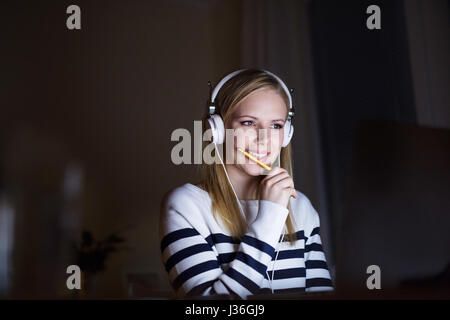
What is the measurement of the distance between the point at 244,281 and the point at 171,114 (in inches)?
53.0

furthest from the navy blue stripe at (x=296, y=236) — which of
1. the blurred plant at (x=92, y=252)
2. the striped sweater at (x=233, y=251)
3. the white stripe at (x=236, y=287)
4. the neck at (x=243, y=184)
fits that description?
the blurred plant at (x=92, y=252)

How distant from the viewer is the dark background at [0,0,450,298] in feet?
3.31

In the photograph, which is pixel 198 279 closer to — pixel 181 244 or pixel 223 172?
pixel 181 244

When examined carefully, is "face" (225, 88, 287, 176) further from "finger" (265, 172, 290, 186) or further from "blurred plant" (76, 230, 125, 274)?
"blurred plant" (76, 230, 125, 274)

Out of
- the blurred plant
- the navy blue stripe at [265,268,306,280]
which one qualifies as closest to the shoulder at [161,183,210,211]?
the navy blue stripe at [265,268,306,280]

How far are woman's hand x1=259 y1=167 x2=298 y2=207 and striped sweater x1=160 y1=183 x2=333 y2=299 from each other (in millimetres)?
14

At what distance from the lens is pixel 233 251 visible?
82 cm

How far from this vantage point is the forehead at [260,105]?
2.88 feet

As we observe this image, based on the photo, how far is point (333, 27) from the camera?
1.38 m

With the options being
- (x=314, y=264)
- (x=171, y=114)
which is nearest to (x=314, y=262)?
(x=314, y=264)
